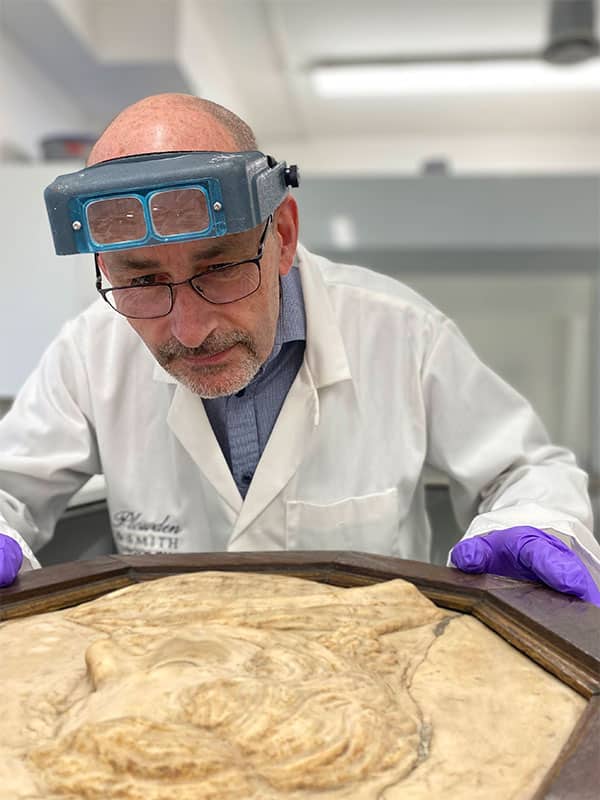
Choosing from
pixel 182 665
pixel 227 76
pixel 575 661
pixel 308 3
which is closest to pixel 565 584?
pixel 575 661

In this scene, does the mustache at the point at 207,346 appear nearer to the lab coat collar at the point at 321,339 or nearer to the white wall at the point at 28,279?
the lab coat collar at the point at 321,339

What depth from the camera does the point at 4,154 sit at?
336 cm

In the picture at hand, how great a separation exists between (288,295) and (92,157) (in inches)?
16.2

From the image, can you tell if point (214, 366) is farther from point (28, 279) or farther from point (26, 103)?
point (26, 103)

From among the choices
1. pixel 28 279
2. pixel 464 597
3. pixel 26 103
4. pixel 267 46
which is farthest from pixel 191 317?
pixel 267 46

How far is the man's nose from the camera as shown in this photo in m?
1.09

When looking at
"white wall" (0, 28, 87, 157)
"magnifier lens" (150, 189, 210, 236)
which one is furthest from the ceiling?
"magnifier lens" (150, 189, 210, 236)

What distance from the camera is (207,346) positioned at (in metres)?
1.13

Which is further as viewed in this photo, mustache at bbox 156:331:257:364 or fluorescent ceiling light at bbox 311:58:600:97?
fluorescent ceiling light at bbox 311:58:600:97

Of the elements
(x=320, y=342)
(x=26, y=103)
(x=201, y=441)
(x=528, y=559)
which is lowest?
(x=528, y=559)

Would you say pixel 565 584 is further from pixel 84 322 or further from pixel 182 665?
pixel 84 322

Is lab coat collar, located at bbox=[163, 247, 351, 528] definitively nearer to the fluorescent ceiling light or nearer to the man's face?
the man's face

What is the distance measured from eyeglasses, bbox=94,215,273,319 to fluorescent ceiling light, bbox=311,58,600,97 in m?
3.76

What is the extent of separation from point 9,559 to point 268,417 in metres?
0.49
